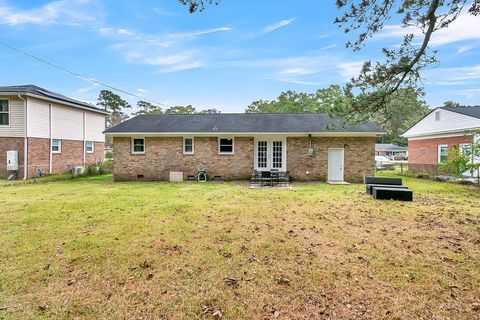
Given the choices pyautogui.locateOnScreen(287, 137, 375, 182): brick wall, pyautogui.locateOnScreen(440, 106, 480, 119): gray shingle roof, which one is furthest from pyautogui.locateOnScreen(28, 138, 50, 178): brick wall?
pyautogui.locateOnScreen(440, 106, 480, 119): gray shingle roof

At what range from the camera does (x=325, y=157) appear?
51.9ft

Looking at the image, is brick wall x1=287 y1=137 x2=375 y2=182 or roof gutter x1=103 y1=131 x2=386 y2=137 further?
brick wall x1=287 y1=137 x2=375 y2=182

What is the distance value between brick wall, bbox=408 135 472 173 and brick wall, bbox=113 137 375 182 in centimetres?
796

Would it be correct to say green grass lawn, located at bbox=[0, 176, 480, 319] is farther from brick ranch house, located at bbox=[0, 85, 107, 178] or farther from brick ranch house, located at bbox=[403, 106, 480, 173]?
brick ranch house, located at bbox=[403, 106, 480, 173]

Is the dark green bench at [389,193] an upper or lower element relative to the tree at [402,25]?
lower

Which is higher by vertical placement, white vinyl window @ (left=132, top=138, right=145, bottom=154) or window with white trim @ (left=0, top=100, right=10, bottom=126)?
window with white trim @ (left=0, top=100, right=10, bottom=126)

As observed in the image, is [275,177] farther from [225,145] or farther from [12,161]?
[12,161]

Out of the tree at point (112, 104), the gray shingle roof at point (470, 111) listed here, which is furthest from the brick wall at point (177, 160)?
the tree at point (112, 104)

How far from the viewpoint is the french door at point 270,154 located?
1609 centimetres

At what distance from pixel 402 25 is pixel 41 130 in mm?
20923

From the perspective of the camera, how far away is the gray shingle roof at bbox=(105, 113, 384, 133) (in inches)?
625

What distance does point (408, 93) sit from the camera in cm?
601

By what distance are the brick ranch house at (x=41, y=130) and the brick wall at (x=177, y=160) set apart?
5.61 meters

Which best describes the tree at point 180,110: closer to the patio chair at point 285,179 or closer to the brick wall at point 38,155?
the brick wall at point 38,155
